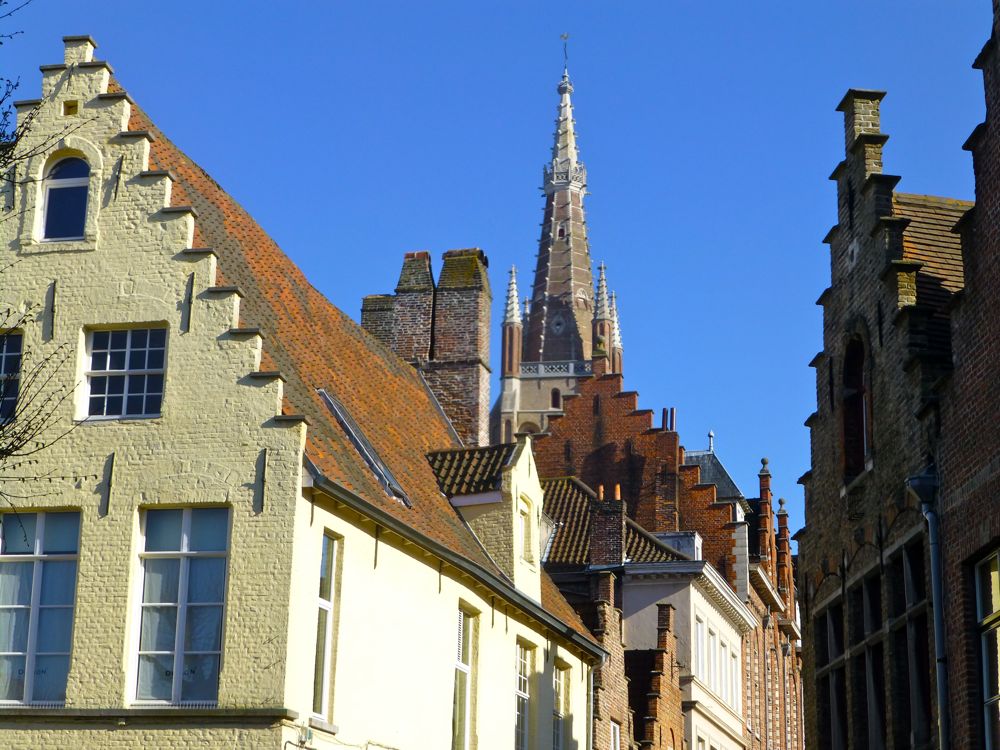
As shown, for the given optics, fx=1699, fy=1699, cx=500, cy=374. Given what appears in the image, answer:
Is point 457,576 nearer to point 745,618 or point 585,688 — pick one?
point 585,688

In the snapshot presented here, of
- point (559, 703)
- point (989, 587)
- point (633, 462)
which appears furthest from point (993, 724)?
point (633, 462)

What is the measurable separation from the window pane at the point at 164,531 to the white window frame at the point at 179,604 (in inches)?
2.2

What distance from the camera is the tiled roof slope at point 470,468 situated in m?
26.0

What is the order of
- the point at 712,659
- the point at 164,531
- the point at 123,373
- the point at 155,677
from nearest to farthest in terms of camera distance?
1. the point at 155,677
2. the point at 164,531
3. the point at 123,373
4. the point at 712,659

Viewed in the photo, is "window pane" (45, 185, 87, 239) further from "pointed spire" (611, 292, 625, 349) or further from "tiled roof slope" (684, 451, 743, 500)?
"pointed spire" (611, 292, 625, 349)

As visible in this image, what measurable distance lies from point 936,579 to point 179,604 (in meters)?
8.30

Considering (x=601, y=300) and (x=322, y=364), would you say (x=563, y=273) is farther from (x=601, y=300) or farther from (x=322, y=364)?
(x=322, y=364)

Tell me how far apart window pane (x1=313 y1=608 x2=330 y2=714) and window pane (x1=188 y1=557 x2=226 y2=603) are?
3.93ft

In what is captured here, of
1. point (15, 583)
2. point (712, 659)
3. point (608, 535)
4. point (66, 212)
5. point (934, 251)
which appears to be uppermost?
point (934, 251)

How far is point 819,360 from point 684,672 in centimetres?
1805

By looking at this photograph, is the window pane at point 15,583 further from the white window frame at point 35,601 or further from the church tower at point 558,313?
the church tower at point 558,313

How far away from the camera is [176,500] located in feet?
63.0

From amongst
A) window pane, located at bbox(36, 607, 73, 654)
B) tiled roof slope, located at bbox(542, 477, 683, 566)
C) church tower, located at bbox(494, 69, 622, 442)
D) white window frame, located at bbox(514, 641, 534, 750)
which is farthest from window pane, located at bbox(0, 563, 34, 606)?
church tower, located at bbox(494, 69, 622, 442)

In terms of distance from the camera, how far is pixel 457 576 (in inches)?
914
